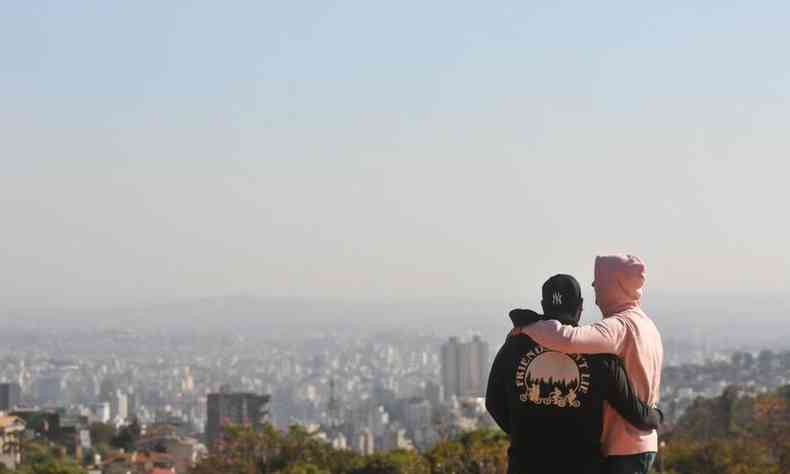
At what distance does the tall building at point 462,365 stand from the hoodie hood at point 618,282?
311 ft

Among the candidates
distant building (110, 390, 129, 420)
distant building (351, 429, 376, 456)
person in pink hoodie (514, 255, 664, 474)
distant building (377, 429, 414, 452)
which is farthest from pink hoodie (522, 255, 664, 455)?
distant building (110, 390, 129, 420)

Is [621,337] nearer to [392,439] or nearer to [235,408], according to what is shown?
[235,408]

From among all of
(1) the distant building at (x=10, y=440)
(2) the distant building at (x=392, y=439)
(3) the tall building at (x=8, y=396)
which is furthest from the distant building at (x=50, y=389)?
(1) the distant building at (x=10, y=440)

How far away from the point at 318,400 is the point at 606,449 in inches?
5051

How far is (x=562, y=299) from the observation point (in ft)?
14.1

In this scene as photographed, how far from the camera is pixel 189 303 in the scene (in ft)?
537

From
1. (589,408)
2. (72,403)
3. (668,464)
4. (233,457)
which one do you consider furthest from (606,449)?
(72,403)

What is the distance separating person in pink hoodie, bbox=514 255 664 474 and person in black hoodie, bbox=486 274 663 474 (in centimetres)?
4

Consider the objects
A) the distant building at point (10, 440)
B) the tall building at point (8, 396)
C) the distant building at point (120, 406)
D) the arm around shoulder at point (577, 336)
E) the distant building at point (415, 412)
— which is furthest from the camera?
the distant building at point (120, 406)

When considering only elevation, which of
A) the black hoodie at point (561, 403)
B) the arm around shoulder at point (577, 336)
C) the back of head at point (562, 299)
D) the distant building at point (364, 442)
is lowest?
the distant building at point (364, 442)

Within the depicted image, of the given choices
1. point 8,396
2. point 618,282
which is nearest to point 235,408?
point 8,396

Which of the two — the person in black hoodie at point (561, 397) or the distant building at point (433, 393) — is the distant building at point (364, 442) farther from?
the person in black hoodie at point (561, 397)

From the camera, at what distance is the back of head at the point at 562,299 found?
4297 millimetres

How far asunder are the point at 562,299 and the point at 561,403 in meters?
0.32
